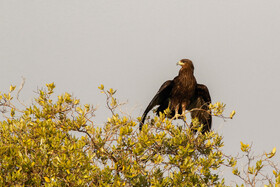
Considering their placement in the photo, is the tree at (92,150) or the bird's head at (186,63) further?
the bird's head at (186,63)

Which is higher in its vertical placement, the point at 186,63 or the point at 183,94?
the point at 186,63

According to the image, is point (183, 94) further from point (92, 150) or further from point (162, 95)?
point (92, 150)

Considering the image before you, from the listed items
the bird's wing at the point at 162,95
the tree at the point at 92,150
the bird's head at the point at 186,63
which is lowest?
the tree at the point at 92,150

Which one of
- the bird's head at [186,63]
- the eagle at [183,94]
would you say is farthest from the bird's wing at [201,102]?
the bird's head at [186,63]

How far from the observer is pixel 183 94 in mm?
10875

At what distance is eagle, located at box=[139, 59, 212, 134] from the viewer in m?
10.9

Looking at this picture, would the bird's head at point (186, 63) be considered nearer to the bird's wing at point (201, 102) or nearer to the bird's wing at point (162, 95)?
the bird's wing at point (162, 95)

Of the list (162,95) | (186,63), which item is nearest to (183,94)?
(162,95)

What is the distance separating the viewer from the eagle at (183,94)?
35.8 feet

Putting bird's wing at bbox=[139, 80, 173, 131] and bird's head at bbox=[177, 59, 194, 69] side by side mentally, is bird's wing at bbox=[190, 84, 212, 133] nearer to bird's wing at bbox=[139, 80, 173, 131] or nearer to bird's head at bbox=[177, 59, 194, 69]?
bird's head at bbox=[177, 59, 194, 69]

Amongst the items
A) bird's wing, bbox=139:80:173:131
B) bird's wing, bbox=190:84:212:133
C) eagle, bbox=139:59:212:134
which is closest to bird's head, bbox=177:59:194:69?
eagle, bbox=139:59:212:134

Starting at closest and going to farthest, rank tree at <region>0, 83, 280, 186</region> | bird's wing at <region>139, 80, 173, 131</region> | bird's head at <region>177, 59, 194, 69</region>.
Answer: tree at <region>0, 83, 280, 186</region>
bird's wing at <region>139, 80, 173, 131</region>
bird's head at <region>177, 59, 194, 69</region>

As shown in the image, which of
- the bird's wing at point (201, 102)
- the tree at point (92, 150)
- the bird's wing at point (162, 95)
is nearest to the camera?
the tree at point (92, 150)

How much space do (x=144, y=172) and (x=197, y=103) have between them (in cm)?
486
